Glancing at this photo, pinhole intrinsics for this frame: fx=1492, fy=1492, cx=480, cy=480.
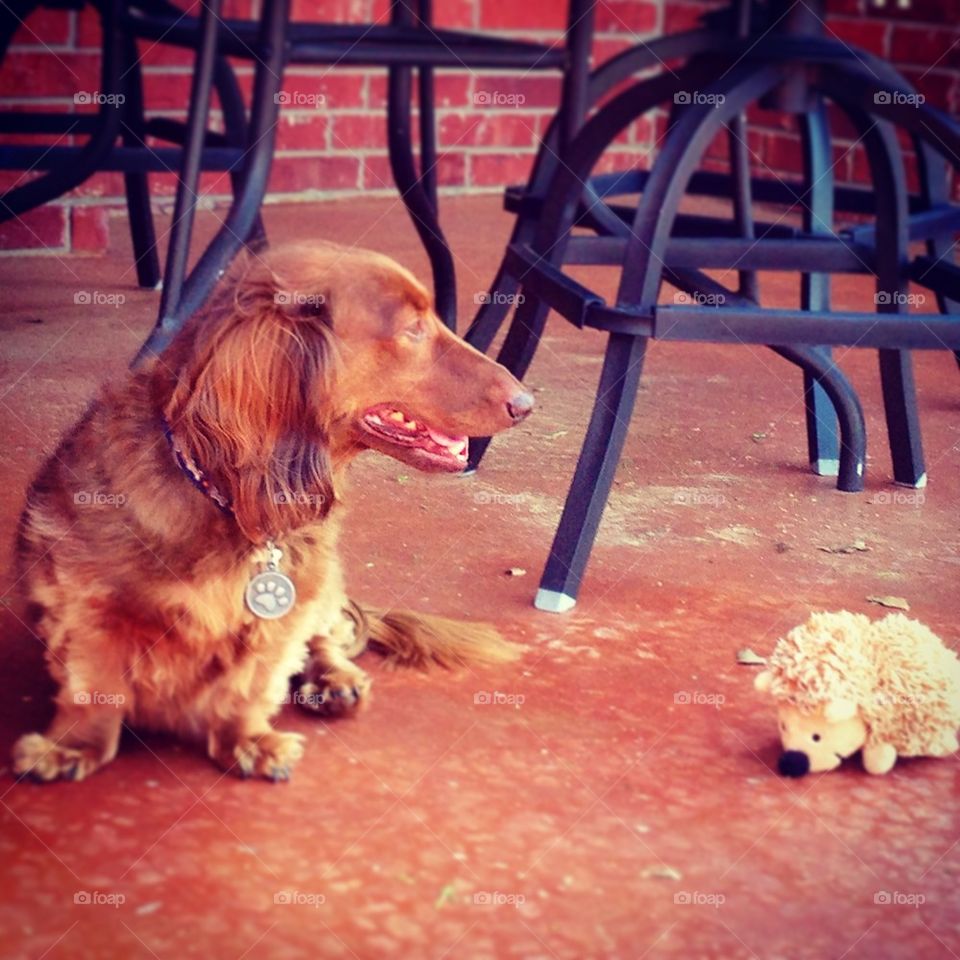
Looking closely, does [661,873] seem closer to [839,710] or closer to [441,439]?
[839,710]

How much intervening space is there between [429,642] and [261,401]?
64 centimetres

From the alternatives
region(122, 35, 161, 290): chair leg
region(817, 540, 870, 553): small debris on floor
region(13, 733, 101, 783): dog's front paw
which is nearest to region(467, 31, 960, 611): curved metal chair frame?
region(817, 540, 870, 553): small debris on floor

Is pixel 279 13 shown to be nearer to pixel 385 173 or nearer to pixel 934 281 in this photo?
pixel 934 281

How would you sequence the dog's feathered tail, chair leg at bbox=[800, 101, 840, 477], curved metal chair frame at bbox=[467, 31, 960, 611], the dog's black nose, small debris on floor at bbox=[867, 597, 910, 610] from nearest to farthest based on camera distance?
1. the dog's black nose
2. the dog's feathered tail
3. curved metal chair frame at bbox=[467, 31, 960, 611]
4. small debris on floor at bbox=[867, 597, 910, 610]
5. chair leg at bbox=[800, 101, 840, 477]

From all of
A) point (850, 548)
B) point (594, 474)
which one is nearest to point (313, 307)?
point (594, 474)

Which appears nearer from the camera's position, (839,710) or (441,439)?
(839,710)

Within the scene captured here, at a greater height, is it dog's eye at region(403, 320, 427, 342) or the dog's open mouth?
dog's eye at region(403, 320, 427, 342)

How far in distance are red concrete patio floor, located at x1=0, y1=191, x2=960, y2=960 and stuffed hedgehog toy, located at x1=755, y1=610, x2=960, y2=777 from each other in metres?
0.05

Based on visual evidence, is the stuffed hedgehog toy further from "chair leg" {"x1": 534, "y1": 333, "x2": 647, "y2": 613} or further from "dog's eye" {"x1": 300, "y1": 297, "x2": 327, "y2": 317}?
"dog's eye" {"x1": 300, "y1": 297, "x2": 327, "y2": 317}

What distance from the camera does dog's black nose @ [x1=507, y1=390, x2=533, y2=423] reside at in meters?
2.29

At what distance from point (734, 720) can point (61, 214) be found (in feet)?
12.4

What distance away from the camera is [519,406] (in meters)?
2.29

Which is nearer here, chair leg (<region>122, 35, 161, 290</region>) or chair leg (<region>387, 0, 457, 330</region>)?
chair leg (<region>387, 0, 457, 330</region>)

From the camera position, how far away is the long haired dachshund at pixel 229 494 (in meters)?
2.06
